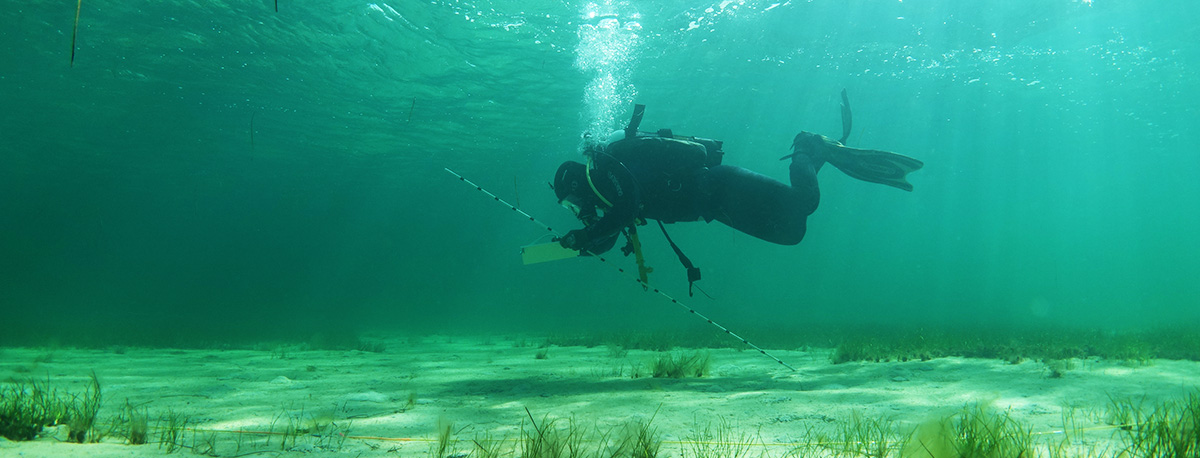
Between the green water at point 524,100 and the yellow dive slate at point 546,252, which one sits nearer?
the yellow dive slate at point 546,252

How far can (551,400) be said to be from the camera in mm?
3975

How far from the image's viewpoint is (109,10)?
44.5 ft

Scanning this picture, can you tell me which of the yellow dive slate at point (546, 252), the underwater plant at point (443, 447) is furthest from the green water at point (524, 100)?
the underwater plant at point (443, 447)

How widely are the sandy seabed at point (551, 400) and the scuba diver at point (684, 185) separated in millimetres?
1509

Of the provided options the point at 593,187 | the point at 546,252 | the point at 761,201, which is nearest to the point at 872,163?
the point at 761,201

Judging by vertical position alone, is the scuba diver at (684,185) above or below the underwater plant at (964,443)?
above

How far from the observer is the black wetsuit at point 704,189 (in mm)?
5355

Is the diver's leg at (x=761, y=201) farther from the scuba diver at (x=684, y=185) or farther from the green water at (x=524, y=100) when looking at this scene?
the green water at (x=524, y=100)

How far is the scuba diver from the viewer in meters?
4.98

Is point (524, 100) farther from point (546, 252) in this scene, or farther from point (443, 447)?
point (443, 447)

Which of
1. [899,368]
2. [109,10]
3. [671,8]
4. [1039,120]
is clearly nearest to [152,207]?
[109,10]

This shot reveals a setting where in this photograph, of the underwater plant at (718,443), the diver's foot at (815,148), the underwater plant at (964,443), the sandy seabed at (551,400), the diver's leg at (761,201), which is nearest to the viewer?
the underwater plant at (964,443)

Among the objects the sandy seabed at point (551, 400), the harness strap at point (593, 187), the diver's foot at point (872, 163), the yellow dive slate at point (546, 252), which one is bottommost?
the sandy seabed at point (551, 400)

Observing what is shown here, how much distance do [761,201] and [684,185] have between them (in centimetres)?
90
